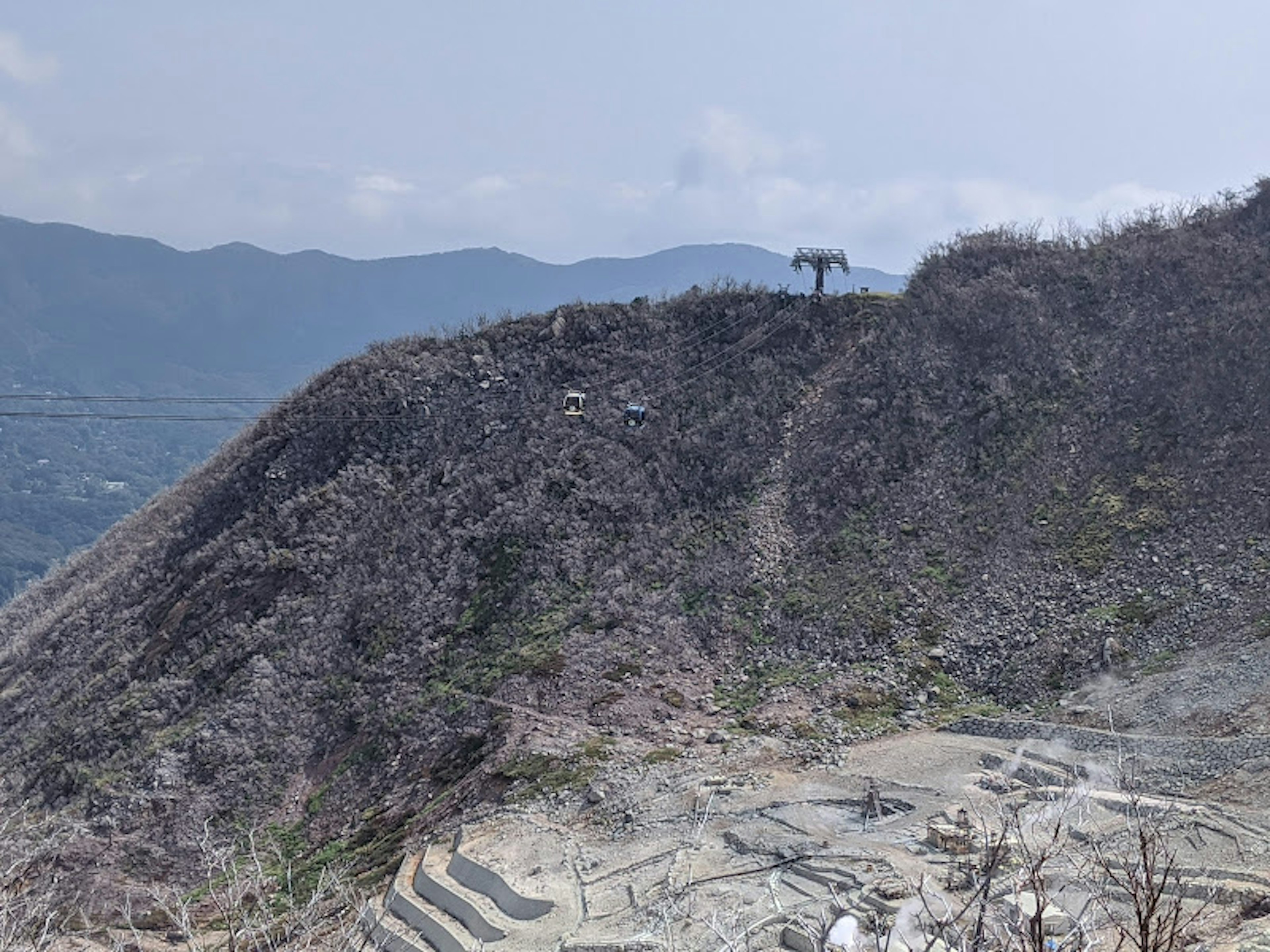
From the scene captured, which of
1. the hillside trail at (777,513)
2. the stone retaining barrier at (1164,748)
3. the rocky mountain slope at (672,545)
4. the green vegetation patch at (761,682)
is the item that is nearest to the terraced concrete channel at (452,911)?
the rocky mountain slope at (672,545)

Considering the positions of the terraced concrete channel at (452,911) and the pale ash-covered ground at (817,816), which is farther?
the terraced concrete channel at (452,911)

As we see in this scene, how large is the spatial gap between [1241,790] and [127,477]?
187m

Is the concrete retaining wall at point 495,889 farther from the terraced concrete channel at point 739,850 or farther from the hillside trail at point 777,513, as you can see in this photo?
the hillside trail at point 777,513

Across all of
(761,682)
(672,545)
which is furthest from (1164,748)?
(672,545)

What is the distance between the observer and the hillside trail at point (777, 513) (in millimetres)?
28438

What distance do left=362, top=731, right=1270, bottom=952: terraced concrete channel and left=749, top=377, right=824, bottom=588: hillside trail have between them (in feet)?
26.0

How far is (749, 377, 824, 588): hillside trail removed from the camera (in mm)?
28438

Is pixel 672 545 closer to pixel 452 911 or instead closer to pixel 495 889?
pixel 495 889

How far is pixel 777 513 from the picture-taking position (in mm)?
30438

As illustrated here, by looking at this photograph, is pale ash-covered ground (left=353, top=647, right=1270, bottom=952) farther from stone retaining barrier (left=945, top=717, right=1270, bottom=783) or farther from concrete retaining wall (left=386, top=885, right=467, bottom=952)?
concrete retaining wall (left=386, top=885, right=467, bottom=952)

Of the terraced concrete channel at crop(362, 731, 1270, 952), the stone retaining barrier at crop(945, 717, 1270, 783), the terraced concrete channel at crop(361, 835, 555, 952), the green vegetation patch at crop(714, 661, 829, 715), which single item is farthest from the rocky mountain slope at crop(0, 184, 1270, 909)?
the terraced concrete channel at crop(361, 835, 555, 952)

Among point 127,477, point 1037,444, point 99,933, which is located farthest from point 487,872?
point 127,477

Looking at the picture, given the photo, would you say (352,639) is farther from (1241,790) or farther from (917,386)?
(1241,790)

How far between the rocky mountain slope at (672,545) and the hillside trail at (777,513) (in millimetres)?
132
